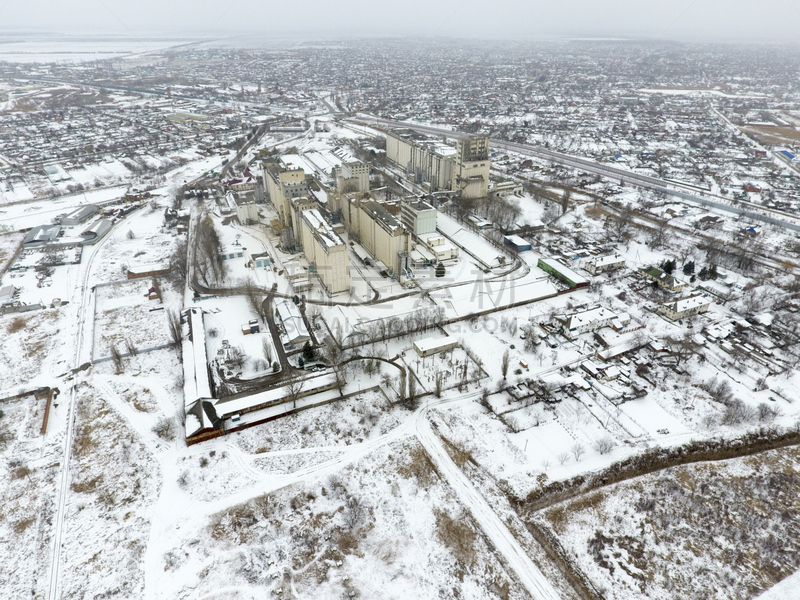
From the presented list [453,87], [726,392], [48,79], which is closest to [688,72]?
[453,87]

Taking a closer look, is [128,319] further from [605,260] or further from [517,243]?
[605,260]

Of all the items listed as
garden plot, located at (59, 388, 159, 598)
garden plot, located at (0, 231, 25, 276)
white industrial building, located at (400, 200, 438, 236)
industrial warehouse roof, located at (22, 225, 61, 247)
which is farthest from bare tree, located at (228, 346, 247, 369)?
industrial warehouse roof, located at (22, 225, 61, 247)

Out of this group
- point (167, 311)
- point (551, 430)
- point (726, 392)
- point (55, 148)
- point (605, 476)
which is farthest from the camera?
point (55, 148)

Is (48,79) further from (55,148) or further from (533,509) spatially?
(533,509)

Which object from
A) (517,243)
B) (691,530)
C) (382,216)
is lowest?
(691,530)

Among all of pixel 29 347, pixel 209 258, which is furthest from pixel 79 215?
pixel 29 347

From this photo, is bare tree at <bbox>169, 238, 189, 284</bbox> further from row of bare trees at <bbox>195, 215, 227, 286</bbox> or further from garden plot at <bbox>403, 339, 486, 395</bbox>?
garden plot at <bbox>403, 339, 486, 395</bbox>

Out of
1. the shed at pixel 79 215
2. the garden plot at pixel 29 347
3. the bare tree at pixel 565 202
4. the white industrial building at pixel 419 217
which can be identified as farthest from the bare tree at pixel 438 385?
the shed at pixel 79 215
